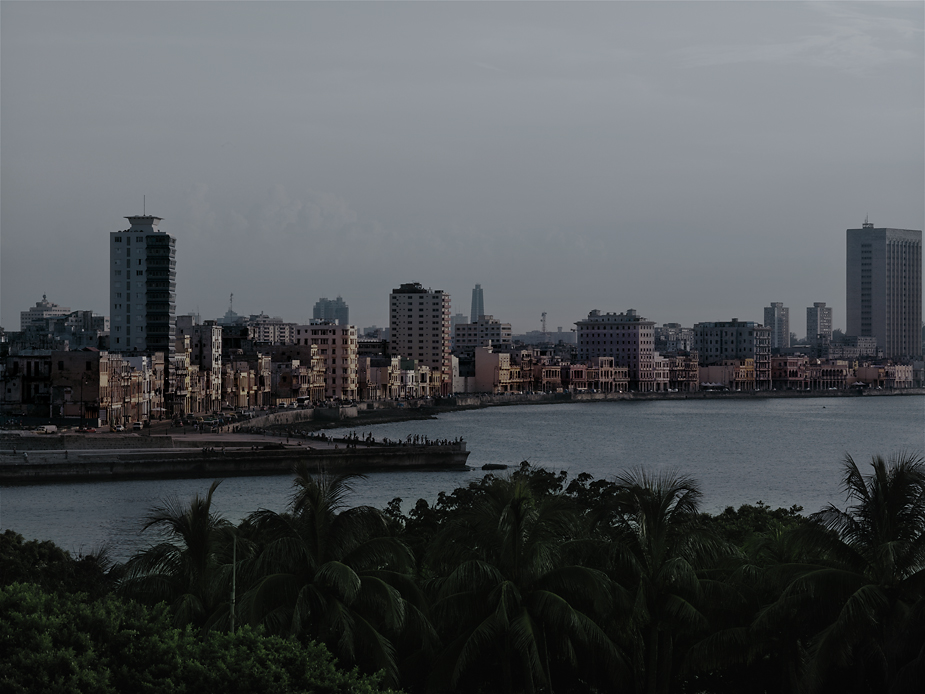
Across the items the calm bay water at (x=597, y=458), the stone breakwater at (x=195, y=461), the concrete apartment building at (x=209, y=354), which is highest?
the concrete apartment building at (x=209, y=354)

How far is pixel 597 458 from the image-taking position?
76.3 metres

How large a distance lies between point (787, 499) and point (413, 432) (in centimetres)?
5841

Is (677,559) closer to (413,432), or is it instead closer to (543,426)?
(413,432)

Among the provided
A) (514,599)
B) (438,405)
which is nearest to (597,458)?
(514,599)

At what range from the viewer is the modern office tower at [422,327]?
183 m

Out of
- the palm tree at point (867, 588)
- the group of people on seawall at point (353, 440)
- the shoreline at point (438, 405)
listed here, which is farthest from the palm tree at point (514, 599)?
the shoreline at point (438, 405)

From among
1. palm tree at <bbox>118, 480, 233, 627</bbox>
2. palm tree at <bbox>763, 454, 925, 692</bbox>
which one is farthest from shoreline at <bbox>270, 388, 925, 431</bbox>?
palm tree at <bbox>763, 454, 925, 692</bbox>

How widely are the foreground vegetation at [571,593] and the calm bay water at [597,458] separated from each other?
18655 millimetres

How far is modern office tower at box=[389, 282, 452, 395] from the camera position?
18325 cm

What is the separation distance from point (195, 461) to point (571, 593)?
155 feet

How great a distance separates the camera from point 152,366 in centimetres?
9669

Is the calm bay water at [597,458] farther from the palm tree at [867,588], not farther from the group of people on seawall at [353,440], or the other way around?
the palm tree at [867,588]

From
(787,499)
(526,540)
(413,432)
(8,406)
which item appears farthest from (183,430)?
(526,540)

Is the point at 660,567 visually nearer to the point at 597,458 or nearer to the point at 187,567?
the point at 187,567
